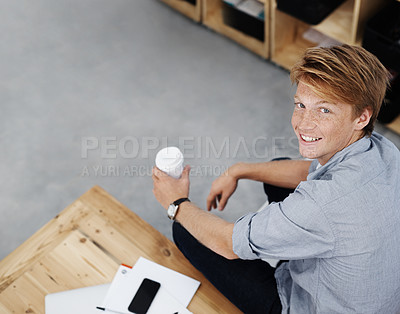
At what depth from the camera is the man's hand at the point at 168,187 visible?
5.30ft

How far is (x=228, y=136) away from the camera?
2570 mm

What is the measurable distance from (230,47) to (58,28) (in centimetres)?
107

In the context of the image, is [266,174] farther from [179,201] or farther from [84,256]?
[84,256]

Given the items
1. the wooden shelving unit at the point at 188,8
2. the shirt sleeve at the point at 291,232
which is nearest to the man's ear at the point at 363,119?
the shirt sleeve at the point at 291,232

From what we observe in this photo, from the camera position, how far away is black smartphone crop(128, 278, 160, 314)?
153 cm

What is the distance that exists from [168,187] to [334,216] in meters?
0.60

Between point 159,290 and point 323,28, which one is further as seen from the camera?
point 323,28

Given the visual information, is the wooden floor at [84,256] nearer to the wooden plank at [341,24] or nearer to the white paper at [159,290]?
the white paper at [159,290]

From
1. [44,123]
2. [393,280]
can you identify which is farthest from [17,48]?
[393,280]

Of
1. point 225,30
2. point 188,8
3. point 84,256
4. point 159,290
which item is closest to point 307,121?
point 159,290

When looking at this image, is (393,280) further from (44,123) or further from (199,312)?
(44,123)

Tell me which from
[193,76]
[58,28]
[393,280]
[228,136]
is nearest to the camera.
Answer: [393,280]

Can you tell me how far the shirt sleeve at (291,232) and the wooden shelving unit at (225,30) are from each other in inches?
68.2

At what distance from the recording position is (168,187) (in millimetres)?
1620
